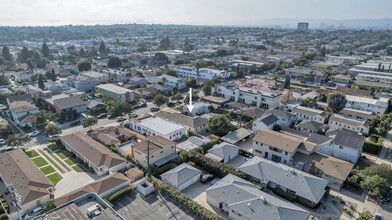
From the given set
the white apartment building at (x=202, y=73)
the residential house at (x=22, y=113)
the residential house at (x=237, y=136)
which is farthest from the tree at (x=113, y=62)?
the residential house at (x=237, y=136)

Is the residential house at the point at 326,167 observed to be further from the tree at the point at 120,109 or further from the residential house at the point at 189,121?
the tree at the point at 120,109

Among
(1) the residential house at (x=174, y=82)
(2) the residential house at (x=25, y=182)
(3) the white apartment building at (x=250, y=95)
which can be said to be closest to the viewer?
(2) the residential house at (x=25, y=182)

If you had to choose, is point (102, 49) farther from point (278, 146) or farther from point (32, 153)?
point (278, 146)

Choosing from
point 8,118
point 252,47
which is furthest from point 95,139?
point 252,47

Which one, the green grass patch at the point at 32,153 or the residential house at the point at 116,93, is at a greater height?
the residential house at the point at 116,93

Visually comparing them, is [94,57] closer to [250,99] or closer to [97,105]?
[97,105]

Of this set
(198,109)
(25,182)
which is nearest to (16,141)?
(25,182)

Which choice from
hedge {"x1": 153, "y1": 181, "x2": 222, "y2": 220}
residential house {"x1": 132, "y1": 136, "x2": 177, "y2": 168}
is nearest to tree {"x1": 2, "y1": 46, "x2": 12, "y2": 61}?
residential house {"x1": 132, "y1": 136, "x2": 177, "y2": 168}
